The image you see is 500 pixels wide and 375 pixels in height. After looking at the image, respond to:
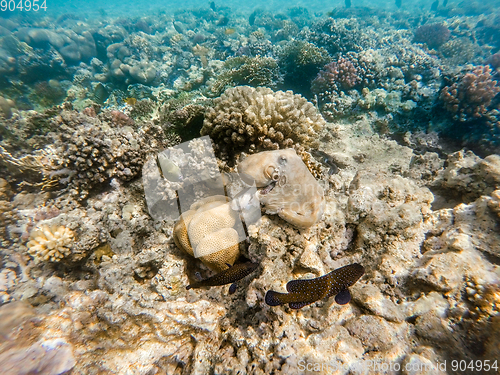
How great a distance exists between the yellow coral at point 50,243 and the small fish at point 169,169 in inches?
58.0

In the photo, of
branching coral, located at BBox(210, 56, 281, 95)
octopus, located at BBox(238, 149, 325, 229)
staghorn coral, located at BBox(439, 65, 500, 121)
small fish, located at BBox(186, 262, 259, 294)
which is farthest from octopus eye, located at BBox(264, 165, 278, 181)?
staghorn coral, located at BBox(439, 65, 500, 121)

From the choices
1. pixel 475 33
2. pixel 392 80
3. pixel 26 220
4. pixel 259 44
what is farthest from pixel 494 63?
pixel 26 220

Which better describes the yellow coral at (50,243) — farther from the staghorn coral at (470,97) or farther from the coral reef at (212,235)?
the staghorn coral at (470,97)

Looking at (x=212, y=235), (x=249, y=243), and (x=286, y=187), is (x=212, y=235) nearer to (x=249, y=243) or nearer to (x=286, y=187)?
(x=249, y=243)

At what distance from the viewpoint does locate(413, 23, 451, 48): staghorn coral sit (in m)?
13.5

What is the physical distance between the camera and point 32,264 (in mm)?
3135

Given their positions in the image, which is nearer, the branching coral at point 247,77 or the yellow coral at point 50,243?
the yellow coral at point 50,243

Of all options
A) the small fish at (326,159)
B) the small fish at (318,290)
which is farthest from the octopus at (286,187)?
the small fish at (326,159)

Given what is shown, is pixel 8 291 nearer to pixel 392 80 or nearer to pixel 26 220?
pixel 26 220

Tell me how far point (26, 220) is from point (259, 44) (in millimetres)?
11854

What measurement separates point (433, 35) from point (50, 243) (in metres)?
20.7

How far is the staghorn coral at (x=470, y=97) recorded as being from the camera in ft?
17.9

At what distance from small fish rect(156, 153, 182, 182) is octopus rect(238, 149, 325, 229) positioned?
1.08m

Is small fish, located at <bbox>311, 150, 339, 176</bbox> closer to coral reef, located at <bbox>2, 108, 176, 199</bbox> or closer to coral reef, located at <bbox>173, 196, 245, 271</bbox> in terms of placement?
coral reef, located at <bbox>173, 196, 245, 271</bbox>
